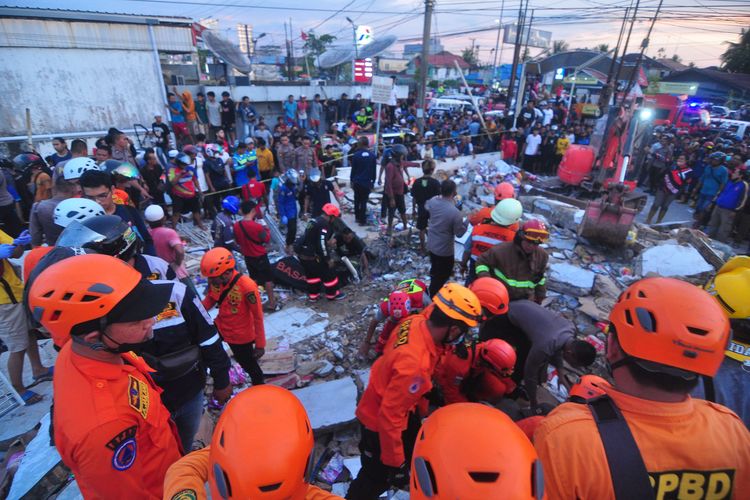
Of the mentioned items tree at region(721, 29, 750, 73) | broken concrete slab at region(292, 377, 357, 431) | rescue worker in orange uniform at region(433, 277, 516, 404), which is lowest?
broken concrete slab at region(292, 377, 357, 431)

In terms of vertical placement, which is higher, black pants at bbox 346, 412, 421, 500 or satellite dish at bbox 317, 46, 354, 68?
satellite dish at bbox 317, 46, 354, 68

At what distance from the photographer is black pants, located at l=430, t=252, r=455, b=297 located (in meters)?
5.52

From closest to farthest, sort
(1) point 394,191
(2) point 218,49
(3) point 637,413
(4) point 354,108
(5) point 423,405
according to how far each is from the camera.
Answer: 1. (3) point 637,413
2. (5) point 423,405
3. (1) point 394,191
4. (2) point 218,49
5. (4) point 354,108

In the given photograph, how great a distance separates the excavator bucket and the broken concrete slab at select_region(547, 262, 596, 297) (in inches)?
41.8

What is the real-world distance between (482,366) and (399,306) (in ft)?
3.04

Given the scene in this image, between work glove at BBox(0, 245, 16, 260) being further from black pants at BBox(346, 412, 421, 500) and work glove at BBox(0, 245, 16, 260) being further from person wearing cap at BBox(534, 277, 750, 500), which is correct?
person wearing cap at BBox(534, 277, 750, 500)

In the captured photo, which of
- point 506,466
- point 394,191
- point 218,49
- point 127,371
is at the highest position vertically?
point 218,49

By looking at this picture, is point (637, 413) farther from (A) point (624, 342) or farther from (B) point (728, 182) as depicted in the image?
(B) point (728, 182)

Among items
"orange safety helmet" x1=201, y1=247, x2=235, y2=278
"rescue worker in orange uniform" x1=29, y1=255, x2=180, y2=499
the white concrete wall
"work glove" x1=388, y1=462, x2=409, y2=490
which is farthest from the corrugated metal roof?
"work glove" x1=388, y1=462, x2=409, y2=490

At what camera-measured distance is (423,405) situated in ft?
10.3

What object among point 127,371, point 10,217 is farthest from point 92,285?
point 10,217

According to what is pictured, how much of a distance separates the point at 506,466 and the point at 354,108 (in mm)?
20925

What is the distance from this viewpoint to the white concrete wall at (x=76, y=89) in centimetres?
1096

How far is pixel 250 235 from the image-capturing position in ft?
17.6
